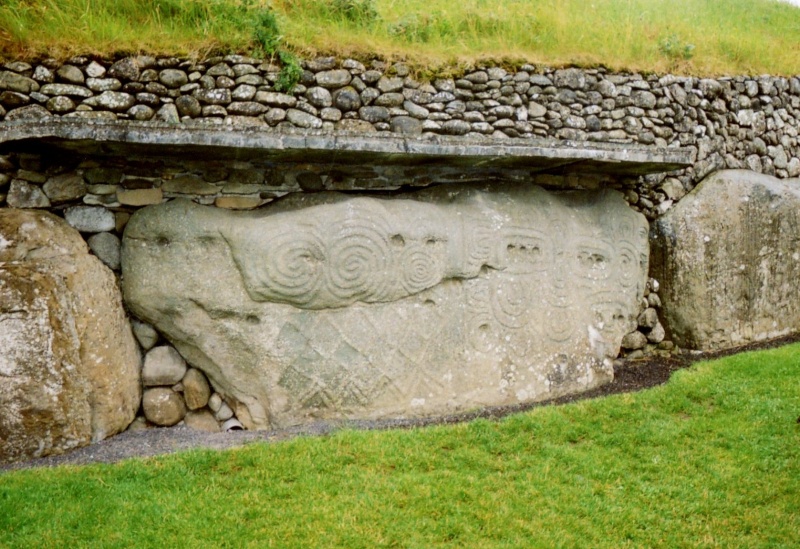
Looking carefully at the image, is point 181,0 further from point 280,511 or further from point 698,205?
point 698,205

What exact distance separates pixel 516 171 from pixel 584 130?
109 centimetres

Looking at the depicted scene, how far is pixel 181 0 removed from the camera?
6750 mm

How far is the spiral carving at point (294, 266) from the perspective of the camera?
595 centimetres

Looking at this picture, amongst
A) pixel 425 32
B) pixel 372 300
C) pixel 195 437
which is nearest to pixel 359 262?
pixel 372 300

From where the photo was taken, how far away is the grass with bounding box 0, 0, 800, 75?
619 cm

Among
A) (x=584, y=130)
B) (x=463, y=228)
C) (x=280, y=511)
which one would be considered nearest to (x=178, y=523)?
(x=280, y=511)

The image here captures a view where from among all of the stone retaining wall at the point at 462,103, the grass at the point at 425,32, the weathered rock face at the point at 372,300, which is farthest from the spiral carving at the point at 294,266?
the grass at the point at 425,32

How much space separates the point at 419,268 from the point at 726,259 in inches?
153

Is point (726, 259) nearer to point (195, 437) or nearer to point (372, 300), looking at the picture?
point (372, 300)

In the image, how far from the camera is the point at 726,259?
820 centimetres

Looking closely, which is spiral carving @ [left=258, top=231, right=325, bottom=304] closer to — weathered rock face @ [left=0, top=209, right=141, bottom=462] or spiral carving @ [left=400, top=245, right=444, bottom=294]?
spiral carving @ [left=400, top=245, right=444, bottom=294]

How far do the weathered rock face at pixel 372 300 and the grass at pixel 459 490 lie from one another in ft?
2.22

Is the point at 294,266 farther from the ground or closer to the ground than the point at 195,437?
farther from the ground

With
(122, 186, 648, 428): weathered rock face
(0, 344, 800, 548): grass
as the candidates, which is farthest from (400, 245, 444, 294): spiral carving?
(0, 344, 800, 548): grass
